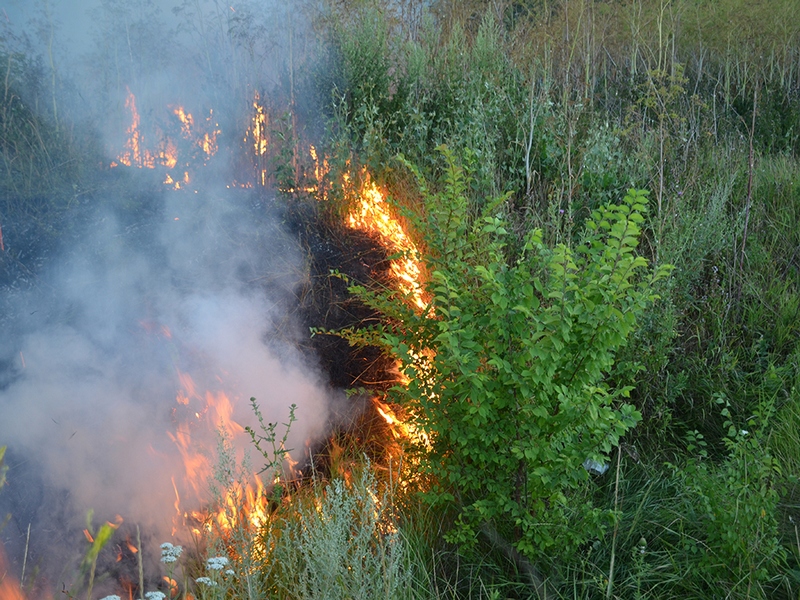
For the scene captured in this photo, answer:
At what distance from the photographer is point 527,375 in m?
2.29

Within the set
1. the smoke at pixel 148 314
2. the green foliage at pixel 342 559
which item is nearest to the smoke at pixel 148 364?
the smoke at pixel 148 314

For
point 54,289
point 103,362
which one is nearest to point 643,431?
point 103,362

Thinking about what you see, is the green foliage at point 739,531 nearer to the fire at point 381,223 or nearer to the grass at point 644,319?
the grass at point 644,319

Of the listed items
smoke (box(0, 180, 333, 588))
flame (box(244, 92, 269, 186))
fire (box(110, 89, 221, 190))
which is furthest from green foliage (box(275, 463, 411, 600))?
fire (box(110, 89, 221, 190))

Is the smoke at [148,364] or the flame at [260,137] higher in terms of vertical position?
the flame at [260,137]

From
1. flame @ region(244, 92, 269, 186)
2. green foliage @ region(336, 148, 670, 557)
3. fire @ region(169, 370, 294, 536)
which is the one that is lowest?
fire @ region(169, 370, 294, 536)

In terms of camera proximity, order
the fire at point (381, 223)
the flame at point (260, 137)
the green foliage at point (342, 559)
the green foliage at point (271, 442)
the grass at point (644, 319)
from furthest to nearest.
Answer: the flame at point (260, 137) < the fire at point (381, 223) < the green foliage at point (271, 442) < the grass at point (644, 319) < the green foliage at point (342, 559)

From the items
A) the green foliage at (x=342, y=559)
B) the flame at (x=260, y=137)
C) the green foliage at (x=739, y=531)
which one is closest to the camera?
the green foliage at (x=342, y=559)

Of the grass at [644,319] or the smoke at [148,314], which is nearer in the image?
the grass at [644,319]

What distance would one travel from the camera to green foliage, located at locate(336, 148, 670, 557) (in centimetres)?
230

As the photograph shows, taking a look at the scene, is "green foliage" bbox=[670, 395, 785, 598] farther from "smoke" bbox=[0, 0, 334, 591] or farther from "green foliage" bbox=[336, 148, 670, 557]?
"smoke" bbox=[0, 0, 334, 591]

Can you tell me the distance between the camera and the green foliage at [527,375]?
2.30 m

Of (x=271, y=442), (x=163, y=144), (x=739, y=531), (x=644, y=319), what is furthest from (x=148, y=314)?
(x=739, y=531)

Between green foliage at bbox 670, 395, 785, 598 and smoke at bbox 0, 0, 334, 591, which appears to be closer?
green foliage at bbox 670, 395, 785, 598
